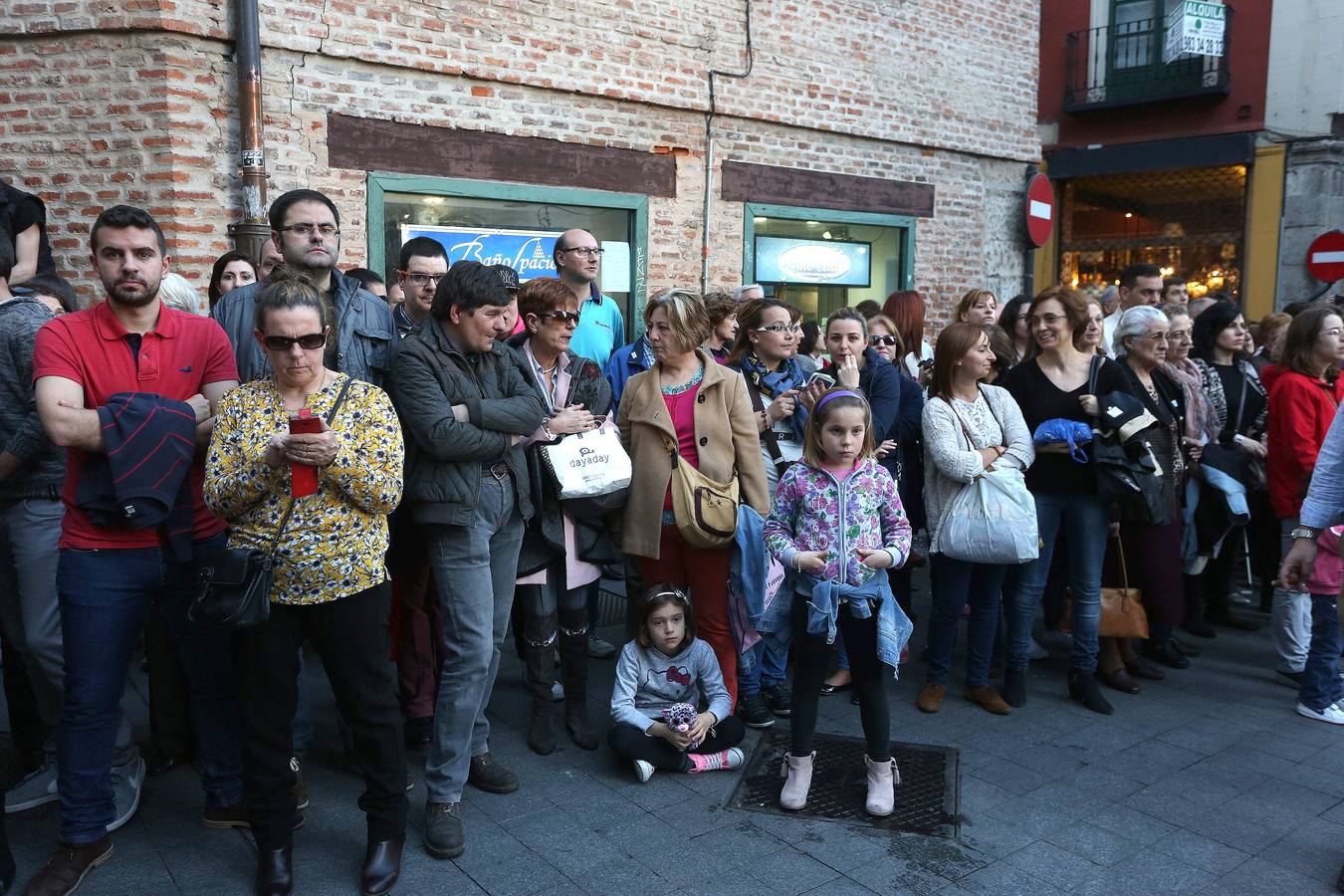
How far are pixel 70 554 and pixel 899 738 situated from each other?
11.6 feet

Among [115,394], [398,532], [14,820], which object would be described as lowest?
[14,820]

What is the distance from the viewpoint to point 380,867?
11.4 feet

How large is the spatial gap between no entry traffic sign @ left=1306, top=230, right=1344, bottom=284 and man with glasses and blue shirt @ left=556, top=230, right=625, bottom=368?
41.3 ft

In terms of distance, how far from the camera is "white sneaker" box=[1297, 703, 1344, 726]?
5.07 metres

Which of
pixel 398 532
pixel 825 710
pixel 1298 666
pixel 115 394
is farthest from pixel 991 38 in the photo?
pixel 115 394

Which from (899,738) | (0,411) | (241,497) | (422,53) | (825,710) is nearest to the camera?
(241,497)

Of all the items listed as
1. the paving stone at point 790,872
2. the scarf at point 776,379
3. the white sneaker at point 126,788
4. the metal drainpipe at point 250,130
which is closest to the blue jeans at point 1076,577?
the scarf at point 776,379

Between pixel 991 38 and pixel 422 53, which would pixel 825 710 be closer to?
pixel 422 53

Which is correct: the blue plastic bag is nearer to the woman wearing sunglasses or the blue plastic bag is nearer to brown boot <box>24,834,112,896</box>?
the woman wearing sunglasses

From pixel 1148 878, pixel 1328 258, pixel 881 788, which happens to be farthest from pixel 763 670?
pixel 1328 258

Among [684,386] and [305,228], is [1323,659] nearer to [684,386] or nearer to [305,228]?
[684,386]

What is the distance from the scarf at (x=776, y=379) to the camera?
5.34 metres

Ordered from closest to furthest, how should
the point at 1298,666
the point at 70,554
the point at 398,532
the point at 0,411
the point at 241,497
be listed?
1. the point at 241,497
2. the point at 70,554
3. the point at 0,411
4. the point at 398,532
5. the point at 1298,666

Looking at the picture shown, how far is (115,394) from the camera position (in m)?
3.40
